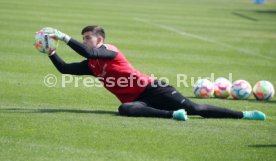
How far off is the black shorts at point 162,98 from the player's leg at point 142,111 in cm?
27

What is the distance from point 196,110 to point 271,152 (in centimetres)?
235

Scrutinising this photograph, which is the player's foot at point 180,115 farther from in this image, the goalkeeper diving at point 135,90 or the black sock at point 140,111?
the black sock at point 140,111

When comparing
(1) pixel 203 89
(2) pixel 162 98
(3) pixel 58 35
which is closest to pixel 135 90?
(2) pixel 162 98

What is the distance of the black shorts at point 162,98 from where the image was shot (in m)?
11.2

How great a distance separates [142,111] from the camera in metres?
10.9

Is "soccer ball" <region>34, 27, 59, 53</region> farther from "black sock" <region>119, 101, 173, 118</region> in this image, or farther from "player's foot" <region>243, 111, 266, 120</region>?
"player's foot" <region>243, 111, 266, 120</region>

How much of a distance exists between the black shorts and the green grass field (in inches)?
12.1

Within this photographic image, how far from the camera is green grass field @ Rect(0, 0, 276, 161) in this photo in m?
8.60

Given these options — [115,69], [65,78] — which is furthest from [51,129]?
[65,78]

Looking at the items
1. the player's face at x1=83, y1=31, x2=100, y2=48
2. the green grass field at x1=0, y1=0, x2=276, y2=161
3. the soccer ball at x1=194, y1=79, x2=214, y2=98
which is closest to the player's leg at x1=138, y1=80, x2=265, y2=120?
the green grass field at x1=0, y1=0, x2=276, y2=161

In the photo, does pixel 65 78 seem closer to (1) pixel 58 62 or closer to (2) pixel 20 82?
(2) pixel 20 82

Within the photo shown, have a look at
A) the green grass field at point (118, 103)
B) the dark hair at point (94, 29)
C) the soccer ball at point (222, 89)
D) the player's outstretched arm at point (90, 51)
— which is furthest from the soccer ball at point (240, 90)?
the dark hair at point (94, 29)

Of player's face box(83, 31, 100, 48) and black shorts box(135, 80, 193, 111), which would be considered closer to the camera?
player's face box(83, 31, 100, 48)

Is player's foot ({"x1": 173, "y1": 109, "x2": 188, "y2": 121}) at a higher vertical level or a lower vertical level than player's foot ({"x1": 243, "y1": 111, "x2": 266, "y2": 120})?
higher
